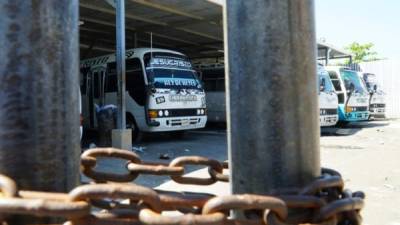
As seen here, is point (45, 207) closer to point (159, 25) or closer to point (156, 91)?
point (156, 91)

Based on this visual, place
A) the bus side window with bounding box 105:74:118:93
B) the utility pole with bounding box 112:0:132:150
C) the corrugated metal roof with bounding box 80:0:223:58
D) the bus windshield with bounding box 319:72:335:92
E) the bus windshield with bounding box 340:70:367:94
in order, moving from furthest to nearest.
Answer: the bus windshield with bounding box 340:70:367:94 → the bus windshield with bounding box 319:72:335:92 → the bus side window with bounding box 105:74:118:93 → the corrugated metal roof with bounding box 80:0:223:58 → the utility pole with bounding box 112:0:132:150

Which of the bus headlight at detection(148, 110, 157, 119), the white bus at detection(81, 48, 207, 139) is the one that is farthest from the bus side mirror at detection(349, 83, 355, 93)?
the bus headlight at detection(148, 110, 157, 119)

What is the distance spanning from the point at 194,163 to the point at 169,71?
1078 cm

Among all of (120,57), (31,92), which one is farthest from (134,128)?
(31,92)

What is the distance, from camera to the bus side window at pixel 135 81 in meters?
11.6

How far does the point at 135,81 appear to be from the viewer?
11.9 m

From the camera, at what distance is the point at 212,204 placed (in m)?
0.86

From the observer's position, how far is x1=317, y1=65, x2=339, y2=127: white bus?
15.0 meters

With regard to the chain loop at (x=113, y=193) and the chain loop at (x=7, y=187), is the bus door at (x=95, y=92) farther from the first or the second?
the chain loop at (x=113, y=193)

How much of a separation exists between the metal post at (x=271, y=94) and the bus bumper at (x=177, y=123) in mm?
10360

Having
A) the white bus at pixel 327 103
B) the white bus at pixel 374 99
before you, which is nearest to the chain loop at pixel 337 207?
the white bus at pixel 327 103

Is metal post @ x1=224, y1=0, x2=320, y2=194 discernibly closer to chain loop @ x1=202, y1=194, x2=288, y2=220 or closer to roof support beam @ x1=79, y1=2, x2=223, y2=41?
chain loop @ x1=202, y1=194, x2=288, y2=220

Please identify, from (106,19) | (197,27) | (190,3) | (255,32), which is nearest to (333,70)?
(197,27)

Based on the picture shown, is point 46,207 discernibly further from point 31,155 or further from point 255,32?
point 255,32
